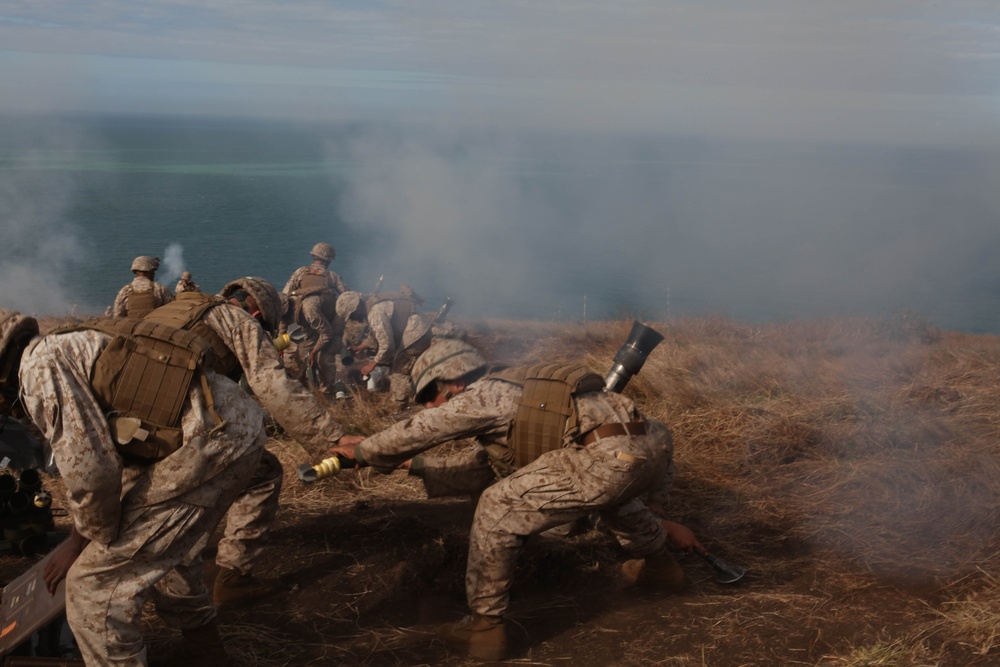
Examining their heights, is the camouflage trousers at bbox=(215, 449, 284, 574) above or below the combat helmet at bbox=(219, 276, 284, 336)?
below

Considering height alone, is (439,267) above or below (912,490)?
below

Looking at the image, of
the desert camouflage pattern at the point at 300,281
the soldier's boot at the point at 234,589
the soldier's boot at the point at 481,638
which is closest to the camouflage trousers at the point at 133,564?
the soldier's boot at the point at 234,589

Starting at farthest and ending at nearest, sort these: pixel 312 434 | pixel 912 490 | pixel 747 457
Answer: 1. pixel 747 457
2. pixel 912 490
3. pixel 312 434

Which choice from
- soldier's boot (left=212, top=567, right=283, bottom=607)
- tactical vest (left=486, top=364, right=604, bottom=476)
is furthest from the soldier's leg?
tactical vest (left=486, top=364, right=604, bottom=476)

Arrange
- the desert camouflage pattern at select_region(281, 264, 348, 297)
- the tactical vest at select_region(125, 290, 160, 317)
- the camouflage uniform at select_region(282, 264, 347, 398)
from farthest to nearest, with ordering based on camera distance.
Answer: the desert camouflage pattern at select_region(281, 264, 348, 297) < the camouflage uniform at select_region(282, 264, 347, 398) < the tactical vest at select_region(125, 290, 160, 317)

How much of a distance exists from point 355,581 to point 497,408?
154 cm

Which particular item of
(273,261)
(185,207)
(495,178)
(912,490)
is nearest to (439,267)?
(273,261)

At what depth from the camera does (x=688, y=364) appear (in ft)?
30.0

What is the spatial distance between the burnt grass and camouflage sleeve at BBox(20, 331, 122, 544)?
117 cm

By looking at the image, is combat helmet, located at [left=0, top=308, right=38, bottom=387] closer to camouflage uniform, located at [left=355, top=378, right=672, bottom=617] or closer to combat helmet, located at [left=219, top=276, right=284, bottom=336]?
combat helmet, located at [left=219, top=276, right=284, bottom=336]

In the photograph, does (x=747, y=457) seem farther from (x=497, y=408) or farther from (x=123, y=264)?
(x=123, y=264)

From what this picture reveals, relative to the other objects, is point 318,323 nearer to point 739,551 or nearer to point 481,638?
point 739,551

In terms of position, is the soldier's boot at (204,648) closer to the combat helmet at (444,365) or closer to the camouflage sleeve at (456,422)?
the camouflage sleeve at (456,422)

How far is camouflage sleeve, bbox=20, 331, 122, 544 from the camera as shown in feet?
11.7
